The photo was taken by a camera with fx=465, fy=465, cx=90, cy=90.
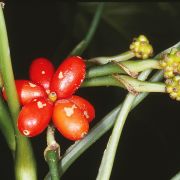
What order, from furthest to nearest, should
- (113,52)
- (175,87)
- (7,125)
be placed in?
(113,52)
(7,125)
(175,87)

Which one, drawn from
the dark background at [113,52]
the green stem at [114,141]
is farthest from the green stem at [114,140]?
the dark background at [113,52]

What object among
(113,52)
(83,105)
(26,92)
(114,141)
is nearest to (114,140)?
(114,141)

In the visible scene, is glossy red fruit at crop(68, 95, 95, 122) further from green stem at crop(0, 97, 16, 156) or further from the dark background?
the dark background

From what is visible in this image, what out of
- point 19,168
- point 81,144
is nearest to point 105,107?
point 81,144

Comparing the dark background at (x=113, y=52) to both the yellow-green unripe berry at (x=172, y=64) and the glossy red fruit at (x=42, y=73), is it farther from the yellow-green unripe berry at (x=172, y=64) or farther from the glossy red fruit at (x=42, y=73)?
the yellow-green unripe berry at (x=172, y=64)

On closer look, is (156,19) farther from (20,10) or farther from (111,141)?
(111,141)

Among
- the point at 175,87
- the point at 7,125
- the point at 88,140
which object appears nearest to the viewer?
the point at 175,87

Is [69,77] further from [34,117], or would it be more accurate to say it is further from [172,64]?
[172,64]
